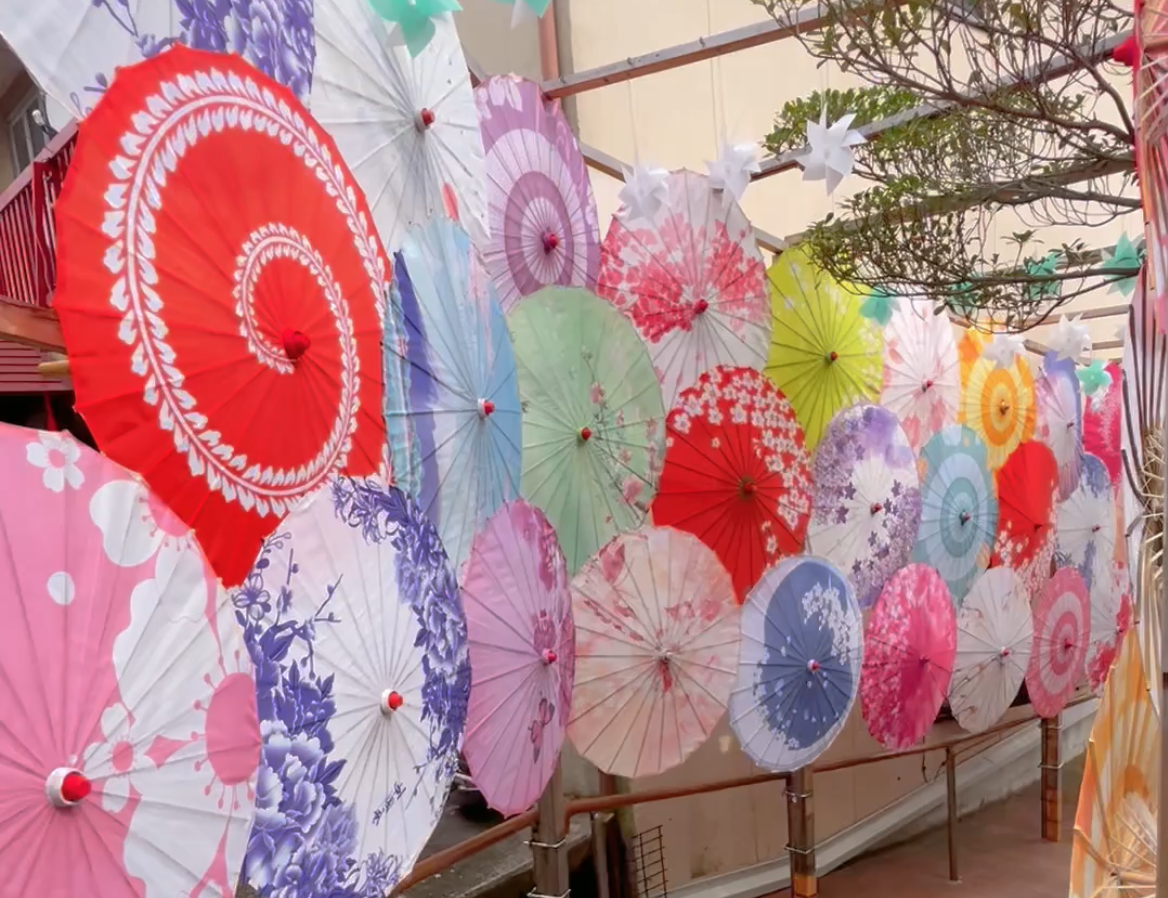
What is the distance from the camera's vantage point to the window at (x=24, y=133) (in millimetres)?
3582

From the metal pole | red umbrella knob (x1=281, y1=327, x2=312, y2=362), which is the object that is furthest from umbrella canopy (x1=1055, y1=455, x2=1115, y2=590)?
red umbrella knob (x1=281, y1=327, x2=312, y2=362)

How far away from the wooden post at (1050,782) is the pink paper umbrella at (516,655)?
382 centimetres

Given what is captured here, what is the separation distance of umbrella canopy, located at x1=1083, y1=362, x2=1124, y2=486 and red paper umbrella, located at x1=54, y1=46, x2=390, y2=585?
4.71 metres

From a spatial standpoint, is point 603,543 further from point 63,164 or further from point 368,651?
point 63,164

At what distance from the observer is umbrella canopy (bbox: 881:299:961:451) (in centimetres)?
395

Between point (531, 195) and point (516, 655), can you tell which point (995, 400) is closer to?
point (531, 195)

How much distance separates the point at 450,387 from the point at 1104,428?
4632 mm

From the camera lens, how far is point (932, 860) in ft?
16.3

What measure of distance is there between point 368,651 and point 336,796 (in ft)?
0.75

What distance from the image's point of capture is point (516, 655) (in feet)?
7.09

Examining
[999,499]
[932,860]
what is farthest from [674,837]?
[999,499]

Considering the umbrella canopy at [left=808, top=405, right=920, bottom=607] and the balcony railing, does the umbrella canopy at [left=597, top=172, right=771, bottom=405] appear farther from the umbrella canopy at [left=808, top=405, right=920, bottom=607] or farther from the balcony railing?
the balcony railing

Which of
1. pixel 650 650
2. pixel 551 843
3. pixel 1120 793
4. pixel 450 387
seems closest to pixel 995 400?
pixel 650 650

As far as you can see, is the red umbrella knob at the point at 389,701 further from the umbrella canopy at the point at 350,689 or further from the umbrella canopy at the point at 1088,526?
the umbrella canopy at the point at 1088,526
